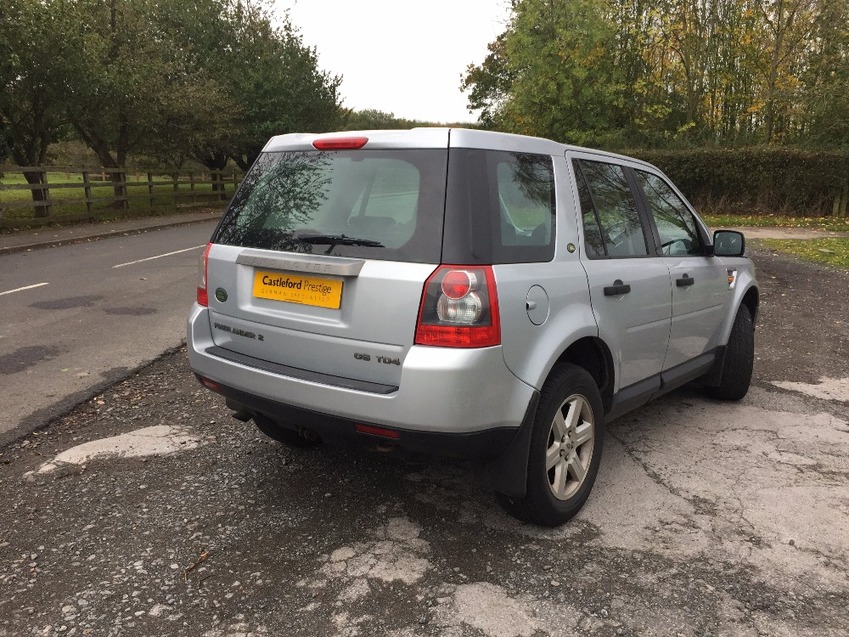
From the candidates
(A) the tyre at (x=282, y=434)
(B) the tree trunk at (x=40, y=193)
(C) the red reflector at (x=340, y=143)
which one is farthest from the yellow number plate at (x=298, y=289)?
(B) the tree trunk at (x=40, y=193)

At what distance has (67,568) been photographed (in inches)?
108

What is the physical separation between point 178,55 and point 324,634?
2884 centimetres

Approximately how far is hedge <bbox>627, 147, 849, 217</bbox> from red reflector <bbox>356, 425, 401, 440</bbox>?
2208 cm

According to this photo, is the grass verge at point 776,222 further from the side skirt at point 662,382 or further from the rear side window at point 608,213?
the rear side window at point 608,213

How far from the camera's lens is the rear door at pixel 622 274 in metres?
3.29

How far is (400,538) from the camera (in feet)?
9.76

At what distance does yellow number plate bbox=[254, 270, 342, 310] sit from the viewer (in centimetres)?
279

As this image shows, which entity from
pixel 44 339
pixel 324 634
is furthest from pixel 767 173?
pixel 324 634

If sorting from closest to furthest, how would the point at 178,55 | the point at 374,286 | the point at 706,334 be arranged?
the point at 374,286
the point at 706,334
the point at 178,55

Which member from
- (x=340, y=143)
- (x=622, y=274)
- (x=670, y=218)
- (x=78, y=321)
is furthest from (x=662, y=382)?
(x=78, y=321)

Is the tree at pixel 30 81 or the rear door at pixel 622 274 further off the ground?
the tree at pixel 30 81

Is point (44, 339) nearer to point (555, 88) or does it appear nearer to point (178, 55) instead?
point (178, 55)

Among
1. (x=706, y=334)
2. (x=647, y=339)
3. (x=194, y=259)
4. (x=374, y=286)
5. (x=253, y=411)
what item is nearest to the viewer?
(x=374, y=286)

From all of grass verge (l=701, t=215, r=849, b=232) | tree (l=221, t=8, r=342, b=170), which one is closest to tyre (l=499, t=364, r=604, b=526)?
grass verge (l=701, t=215, r=849, b=232)
